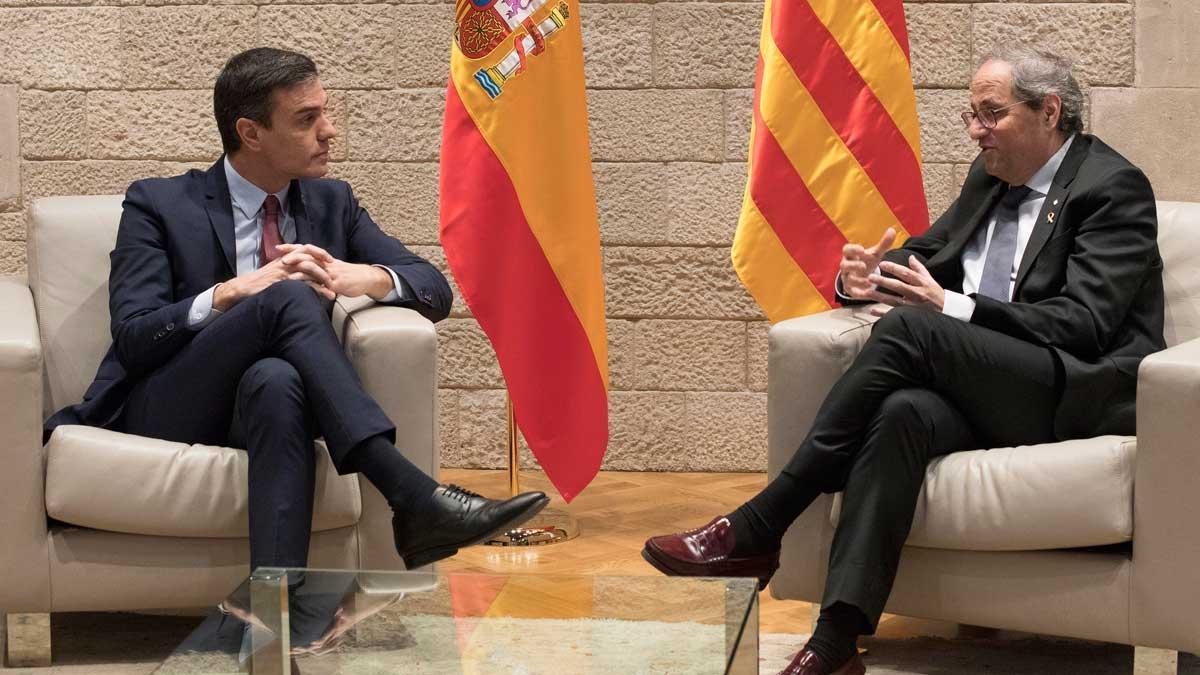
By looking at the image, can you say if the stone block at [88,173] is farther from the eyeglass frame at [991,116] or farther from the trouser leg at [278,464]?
the eyeglass frame at [991,116]

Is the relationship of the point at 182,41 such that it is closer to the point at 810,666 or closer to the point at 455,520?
the point at 455,520

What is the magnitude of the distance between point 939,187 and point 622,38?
1003 millimetres

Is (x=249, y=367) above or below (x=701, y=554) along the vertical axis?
above

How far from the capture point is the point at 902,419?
9.06 feet

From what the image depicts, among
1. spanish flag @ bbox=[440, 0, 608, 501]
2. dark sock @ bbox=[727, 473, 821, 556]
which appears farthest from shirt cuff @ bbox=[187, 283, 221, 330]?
dark sock @ bbox=[727, 473, 821, 556]

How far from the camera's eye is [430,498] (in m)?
2.80

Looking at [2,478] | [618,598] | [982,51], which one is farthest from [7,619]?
[982,51]

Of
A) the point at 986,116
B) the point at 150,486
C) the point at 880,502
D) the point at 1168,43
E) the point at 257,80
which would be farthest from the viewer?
the point at 1168,43

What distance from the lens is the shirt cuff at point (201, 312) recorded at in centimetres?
303

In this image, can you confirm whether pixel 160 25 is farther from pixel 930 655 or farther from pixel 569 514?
pixel 930 655

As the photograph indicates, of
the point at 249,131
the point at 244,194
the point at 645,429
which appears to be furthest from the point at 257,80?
the point at 645,429

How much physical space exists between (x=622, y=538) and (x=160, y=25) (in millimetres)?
2026

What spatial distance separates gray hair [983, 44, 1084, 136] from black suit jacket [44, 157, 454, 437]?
4.12ft

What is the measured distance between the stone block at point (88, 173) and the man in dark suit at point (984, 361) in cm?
233
